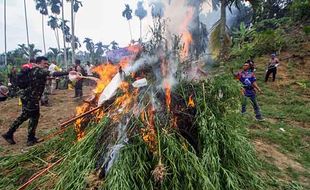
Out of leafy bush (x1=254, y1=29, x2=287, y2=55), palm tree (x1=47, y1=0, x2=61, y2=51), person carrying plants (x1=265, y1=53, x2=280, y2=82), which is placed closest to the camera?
person carrying plants (x1=265, y1=53, x2=280, y2=82)

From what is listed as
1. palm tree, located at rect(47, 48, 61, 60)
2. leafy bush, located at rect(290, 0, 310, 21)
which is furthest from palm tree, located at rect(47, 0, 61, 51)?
leafy bush, located at rect(290, 0, 310, 21)

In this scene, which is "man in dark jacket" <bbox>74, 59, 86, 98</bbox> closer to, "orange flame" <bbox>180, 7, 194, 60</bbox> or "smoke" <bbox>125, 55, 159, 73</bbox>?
"orange flame" <bbox>180, 7, 194, 60</bbox>

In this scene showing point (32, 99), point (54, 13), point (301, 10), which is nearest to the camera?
point (32, 99)

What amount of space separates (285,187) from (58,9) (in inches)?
2049

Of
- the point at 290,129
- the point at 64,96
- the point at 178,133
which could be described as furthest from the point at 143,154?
the point at 64,96

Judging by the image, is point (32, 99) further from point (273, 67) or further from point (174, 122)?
point (273, 67)

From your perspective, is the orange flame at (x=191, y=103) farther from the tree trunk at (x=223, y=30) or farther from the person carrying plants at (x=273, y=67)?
the person carrying plants at (x=273, y=67)

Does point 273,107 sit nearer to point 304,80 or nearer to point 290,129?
point 290,129

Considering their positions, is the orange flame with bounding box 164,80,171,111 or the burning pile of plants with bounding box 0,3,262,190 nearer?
the burning pile of plants with bounding box 0,3,262,190

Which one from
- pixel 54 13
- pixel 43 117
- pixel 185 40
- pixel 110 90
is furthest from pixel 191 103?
pixel 54 13

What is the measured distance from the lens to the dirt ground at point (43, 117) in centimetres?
697

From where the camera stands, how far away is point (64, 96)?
14.2 meters

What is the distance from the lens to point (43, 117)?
9.88 meters

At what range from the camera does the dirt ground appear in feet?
22.9
